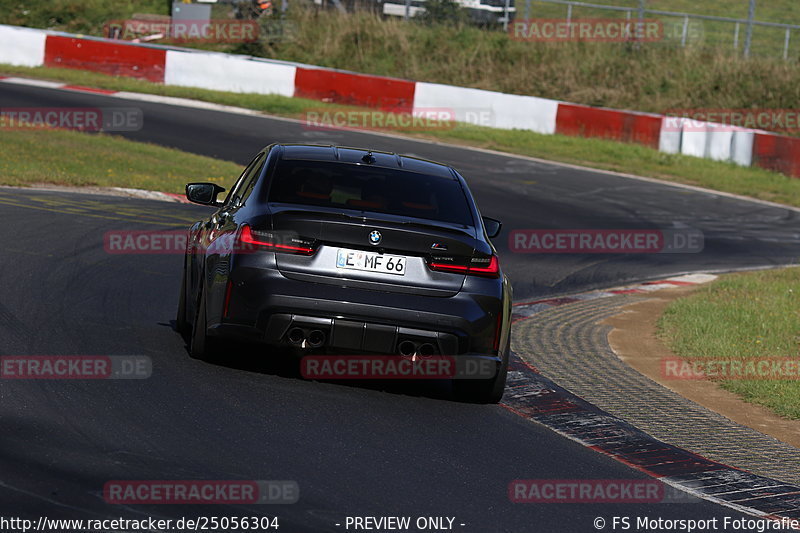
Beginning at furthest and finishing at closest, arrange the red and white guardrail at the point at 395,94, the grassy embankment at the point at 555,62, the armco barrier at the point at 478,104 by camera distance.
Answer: the grassy embankment at the point at 555,62, the armco barrier at the point at 478,104, the red and white guardrail at the point at 395,94

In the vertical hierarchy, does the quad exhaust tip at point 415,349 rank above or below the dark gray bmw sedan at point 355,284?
below

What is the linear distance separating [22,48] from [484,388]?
2916 centimetres

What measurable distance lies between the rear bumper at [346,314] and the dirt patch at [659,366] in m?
2.19

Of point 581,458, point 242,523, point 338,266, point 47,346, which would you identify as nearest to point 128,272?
point 47,346

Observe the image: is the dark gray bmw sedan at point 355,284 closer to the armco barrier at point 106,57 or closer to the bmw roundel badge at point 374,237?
the bmw roundel badge at point 374,237

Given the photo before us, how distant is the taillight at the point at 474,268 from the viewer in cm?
719

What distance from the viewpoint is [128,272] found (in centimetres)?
1112

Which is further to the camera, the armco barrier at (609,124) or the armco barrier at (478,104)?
the armco barrier at (478,104)

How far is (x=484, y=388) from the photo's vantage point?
25.0ft

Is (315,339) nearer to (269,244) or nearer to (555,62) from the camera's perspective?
(269,244)

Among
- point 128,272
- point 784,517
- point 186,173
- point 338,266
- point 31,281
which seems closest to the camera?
point 784,517

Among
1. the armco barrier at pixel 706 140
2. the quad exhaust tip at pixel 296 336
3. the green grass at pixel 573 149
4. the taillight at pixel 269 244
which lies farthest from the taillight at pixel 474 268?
the armco barrier at pixel 706 140

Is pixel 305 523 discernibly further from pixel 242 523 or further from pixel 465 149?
pixel 465 149

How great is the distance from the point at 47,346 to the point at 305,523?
3297 millimetres
